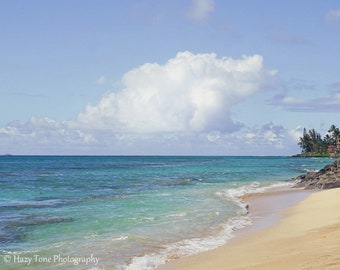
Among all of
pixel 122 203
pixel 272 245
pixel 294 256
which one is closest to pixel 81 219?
pixel 122 203

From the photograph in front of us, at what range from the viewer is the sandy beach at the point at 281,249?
10945mm

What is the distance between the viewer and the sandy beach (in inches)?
431

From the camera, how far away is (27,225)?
19.9 m

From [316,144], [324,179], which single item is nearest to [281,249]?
[324,179]

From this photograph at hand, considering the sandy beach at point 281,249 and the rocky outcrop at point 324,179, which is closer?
the sandy beach at point 281,249

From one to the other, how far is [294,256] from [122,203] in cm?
1752

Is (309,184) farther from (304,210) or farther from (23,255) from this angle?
(23,255)

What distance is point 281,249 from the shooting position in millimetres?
13195

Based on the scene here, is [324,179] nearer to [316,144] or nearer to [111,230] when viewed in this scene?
[111,230]
